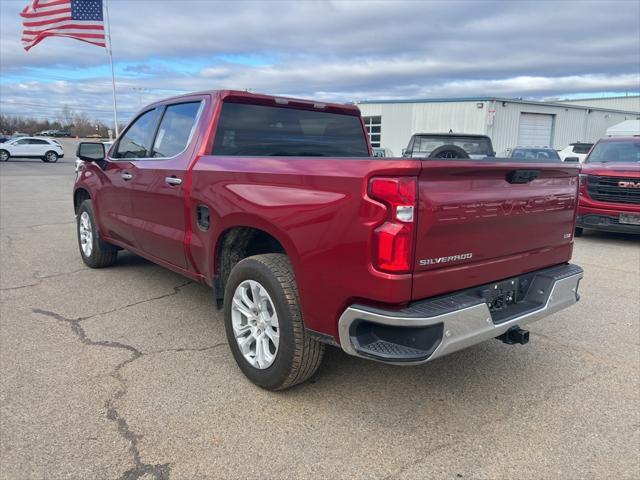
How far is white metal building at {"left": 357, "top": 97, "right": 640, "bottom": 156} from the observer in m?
29.5

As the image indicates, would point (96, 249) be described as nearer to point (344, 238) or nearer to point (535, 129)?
point (344, 238)

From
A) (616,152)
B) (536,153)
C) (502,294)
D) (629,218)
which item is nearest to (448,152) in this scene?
(616,152)

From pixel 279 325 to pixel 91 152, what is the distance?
3.53 meters

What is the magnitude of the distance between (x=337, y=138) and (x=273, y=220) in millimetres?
1996

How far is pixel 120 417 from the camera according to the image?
9.90ft

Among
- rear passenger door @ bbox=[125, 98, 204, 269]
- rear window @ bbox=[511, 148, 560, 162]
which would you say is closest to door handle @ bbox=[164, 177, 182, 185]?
rear passenger door @ bbox=[125, 98, 204, 269]

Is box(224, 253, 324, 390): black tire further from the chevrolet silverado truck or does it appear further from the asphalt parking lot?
the chevrolet silverado truck

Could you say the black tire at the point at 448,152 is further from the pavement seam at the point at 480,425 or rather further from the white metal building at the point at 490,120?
the white metal building at the point at 490,120

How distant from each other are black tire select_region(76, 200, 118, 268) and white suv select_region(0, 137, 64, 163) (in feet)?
118

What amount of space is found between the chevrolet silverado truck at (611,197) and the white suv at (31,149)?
37769mm

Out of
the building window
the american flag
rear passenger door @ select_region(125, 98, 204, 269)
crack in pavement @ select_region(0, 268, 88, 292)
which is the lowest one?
crack in pavement @ select_region(0, 268, 88, 292)

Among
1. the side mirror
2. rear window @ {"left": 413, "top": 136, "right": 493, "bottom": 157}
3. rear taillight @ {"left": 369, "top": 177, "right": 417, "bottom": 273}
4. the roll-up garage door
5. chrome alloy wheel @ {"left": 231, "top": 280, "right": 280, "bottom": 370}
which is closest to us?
rear taillight @ {"left": 369, "top": 177, "right": 417, "bottom": 273}

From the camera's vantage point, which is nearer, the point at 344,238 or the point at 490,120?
the point at 344,238

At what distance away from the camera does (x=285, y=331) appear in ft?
A: 9.98
